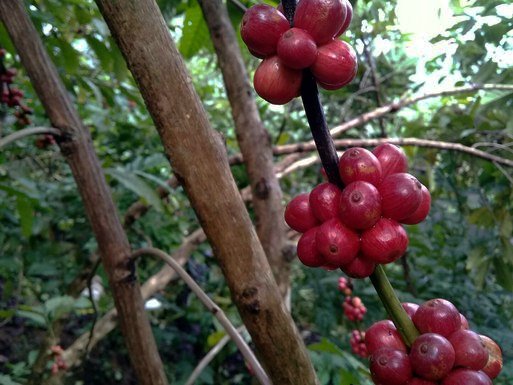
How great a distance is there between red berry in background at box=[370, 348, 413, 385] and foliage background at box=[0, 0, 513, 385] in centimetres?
46

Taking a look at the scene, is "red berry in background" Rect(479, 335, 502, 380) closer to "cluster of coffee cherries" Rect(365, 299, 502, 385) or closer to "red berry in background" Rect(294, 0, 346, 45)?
"cluster of coffee cherries" Rect(365, 299, 502, 385)

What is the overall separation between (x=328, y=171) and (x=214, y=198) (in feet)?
0.50

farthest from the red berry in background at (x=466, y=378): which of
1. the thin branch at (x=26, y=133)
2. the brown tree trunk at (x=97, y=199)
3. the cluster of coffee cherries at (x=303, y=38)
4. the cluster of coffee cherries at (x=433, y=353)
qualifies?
the thin branch at (x=26, y=133)

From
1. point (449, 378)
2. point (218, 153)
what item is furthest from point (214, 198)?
point (449, 378)

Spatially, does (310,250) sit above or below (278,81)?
below

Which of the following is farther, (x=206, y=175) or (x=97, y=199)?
(x=97, y=199)

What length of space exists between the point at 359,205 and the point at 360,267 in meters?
0.08

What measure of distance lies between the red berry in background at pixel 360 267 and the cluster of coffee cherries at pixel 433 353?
0.09 meters

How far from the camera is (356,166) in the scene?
19.0 inches

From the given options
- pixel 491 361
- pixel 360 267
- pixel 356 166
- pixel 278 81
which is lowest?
pixel 491 361

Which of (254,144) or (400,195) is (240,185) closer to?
(254,144)

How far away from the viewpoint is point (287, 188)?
3.00 m

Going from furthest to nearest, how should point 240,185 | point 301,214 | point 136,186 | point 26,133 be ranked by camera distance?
point 240,185
point 136,186
point 26,133
point 301,214

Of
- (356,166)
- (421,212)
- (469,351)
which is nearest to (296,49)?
(356,166)
